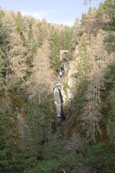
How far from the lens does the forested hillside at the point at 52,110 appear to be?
537 inches

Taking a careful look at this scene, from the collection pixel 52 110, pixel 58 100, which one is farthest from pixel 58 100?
pixel 52 110

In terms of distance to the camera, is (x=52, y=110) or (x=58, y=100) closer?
(x=52, y=110)

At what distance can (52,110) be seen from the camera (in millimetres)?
31828

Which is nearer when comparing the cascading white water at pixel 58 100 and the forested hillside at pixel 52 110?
the forested hillside at pixel 52 110

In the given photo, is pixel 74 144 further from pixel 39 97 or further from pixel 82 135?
pixel 39 97

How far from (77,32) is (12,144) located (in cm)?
4175

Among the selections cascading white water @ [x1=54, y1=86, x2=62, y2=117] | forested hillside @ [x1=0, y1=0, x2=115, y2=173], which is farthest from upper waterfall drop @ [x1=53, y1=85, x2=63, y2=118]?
forested hillside @ [x1=0, y1=0, x2=115, y2=173]

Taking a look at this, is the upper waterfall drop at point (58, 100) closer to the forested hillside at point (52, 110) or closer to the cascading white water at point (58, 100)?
the cascading white water at point (58, 100)

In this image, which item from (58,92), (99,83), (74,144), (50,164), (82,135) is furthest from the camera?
(58,92)

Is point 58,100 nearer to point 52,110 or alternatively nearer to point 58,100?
point 58,100

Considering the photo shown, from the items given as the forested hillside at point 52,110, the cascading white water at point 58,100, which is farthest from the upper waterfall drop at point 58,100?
the forested hillside at point 52,110

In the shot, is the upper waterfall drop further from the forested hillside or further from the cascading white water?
the forested hillside

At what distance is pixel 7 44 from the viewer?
A: 35.4 metres

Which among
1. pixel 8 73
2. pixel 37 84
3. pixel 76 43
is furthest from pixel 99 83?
pixel 76 43
